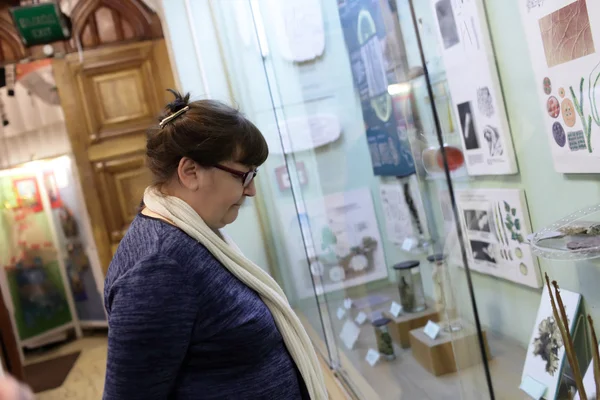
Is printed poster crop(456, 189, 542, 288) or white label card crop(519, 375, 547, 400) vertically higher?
printed poster crop(456, 189, 542, 288)

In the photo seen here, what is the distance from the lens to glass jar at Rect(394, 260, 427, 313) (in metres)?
1.78

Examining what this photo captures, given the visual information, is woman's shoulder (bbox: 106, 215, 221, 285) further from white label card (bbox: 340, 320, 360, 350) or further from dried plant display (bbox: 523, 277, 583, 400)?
white label card (bbox: 340, 320, 360, 350)

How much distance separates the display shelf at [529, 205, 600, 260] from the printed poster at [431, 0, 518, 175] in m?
0.31

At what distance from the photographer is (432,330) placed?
1696mm

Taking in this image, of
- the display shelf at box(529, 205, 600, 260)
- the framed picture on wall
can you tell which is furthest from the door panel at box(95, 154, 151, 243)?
the display shelf at box(529, 205, 600, 260)

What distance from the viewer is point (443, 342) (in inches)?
63.1

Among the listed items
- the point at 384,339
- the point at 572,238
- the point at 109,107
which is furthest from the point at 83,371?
the point at 572,238

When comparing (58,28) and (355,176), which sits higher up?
(58,28)

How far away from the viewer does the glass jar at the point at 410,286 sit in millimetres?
1782

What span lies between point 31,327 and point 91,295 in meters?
0.55

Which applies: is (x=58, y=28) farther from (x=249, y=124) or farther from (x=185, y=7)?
(x=249, y=124)

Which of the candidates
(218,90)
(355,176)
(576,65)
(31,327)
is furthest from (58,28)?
(576,65)

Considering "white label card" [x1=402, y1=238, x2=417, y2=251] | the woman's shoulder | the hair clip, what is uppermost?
the hair clip

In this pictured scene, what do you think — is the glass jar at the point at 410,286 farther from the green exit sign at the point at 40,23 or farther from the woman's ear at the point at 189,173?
the green exit sign at the point at 40,23
